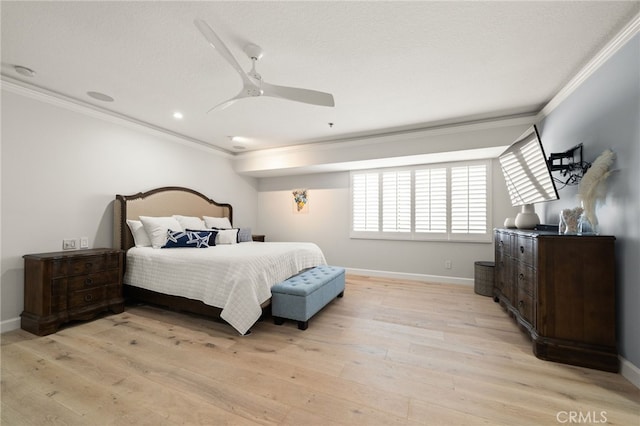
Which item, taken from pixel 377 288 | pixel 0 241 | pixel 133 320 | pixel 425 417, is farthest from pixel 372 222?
pixel 0 241

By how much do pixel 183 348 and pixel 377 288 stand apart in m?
2.78

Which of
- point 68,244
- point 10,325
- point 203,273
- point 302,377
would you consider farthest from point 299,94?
point 10,325

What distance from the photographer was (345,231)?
5.02m

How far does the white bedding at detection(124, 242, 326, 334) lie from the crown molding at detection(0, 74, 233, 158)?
5.95ft

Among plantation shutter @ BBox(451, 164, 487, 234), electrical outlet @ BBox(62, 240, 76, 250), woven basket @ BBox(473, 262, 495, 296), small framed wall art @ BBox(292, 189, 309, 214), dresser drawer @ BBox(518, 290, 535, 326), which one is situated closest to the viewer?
dresser drawer @ BBox(518, 290, 535, 326)

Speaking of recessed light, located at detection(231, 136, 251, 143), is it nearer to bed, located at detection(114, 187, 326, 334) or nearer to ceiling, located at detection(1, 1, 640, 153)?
ceiling, located at detection(1, 1, 640, 153)

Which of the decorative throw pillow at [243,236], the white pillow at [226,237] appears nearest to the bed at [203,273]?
the white pillow at [226,237]

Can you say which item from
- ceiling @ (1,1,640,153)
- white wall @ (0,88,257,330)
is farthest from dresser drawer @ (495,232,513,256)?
white wall @ (0,88,257,330)

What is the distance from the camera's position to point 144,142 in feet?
12.3

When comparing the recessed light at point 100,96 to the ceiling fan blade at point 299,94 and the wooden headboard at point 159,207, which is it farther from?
the ceiling fan blade at point 299,94

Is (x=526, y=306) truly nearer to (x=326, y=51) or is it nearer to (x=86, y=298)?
(x=326, y=51)

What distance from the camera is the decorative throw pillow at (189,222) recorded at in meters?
3.88

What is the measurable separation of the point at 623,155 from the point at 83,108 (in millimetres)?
5450

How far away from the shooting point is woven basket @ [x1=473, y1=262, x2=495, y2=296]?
3.52 metres
